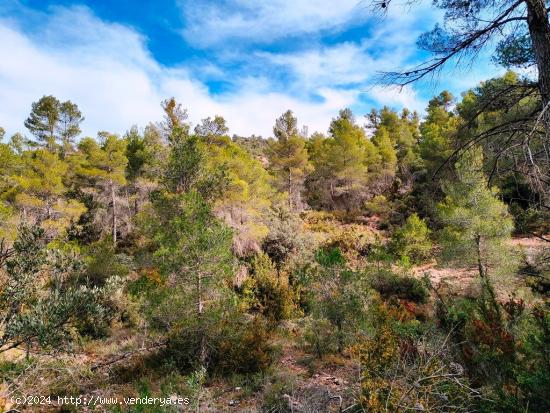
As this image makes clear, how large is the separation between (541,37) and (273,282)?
12236 mm

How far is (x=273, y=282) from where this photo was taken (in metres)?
14.1

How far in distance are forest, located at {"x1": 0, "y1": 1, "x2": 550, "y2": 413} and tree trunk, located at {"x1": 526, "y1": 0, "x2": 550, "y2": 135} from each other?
1.4 inches

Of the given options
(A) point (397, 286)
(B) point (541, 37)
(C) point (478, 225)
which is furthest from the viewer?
(A) point (397, 286)

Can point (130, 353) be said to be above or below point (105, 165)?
below

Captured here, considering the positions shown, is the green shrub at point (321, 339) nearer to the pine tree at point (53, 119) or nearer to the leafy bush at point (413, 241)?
the leafy bush at point (413, 241)

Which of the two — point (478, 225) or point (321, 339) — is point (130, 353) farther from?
point (478, 225)

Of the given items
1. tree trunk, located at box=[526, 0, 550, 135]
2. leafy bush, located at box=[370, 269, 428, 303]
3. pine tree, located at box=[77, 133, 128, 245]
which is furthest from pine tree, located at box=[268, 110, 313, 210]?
tree trunk, located at box=[526, 0, 550, 135]

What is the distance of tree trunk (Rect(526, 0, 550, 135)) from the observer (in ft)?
10.1

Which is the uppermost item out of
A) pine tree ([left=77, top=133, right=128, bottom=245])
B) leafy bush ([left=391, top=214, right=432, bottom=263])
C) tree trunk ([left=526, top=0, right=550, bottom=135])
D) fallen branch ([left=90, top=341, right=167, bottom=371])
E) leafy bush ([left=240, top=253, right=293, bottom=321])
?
pine tree ([left=77, top=133, right=128, bottom=245])

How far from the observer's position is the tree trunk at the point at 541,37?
121 inches

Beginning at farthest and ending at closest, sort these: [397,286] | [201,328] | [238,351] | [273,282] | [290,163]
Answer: [290,163] < [397,286] < [273,282] < [238,351] < [201,328]

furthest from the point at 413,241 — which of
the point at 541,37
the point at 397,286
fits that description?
the point at 541,37

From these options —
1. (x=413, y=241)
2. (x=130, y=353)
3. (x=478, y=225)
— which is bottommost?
(x=130, y=353)

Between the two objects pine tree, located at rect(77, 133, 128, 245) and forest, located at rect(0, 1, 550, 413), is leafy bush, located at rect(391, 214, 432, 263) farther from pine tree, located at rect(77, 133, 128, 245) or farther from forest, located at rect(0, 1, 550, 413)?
pine tree, located at rect(77, 133, 128, 245)
